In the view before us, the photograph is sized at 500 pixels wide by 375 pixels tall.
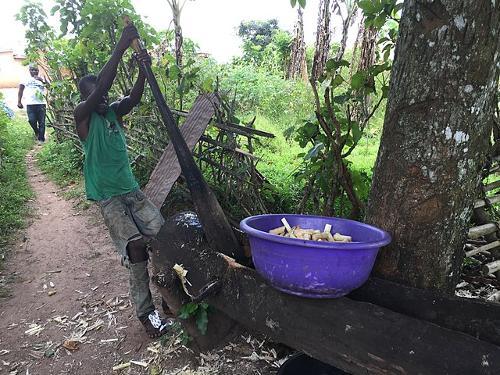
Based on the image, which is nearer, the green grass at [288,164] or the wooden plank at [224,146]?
the wooden plank at [224,146]

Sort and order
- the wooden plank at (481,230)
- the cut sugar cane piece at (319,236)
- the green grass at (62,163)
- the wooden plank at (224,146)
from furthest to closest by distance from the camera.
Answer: the green grass at (62,163) → the wooden plank at (224,146) → the wooden plank at (481,230) → the cut sugar cane piece at (319,236)

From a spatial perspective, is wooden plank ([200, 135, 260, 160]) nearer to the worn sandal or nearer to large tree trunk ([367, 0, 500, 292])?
the worn sandal

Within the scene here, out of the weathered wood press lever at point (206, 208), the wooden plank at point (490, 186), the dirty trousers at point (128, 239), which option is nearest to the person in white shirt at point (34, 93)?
the dirty trousers at point (128, 239)

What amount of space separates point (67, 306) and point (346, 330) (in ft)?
9.10

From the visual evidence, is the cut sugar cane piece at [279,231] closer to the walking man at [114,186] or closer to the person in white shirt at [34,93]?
the walking man at [114,186]

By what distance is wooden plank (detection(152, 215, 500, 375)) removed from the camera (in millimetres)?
1493

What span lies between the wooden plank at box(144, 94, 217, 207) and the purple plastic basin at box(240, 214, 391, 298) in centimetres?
219

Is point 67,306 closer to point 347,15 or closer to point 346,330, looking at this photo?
point 346,330

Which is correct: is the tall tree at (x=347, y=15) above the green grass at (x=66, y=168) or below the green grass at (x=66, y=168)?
above

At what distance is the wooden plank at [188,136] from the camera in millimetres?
3896

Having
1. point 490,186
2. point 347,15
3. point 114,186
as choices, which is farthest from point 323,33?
point 114,186

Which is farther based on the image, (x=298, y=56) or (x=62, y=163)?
(x=298, y=56)

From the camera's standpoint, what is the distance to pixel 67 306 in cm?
359

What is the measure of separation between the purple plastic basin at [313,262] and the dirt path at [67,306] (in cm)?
159
